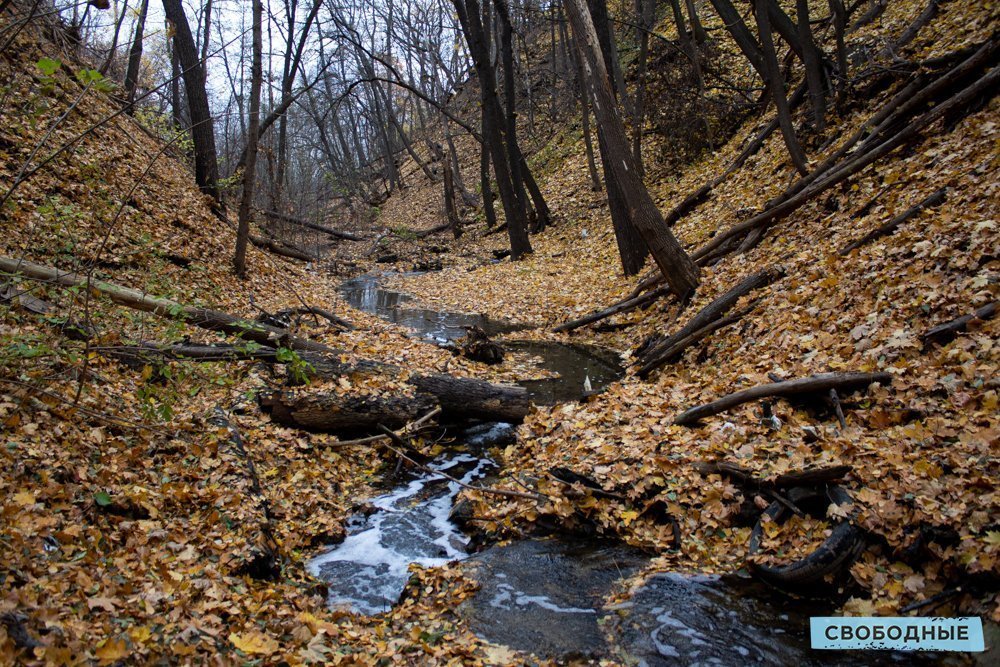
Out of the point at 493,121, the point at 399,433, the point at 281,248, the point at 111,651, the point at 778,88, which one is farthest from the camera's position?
the point at 281,248

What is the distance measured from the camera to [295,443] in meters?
6.56

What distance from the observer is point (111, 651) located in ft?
8.51

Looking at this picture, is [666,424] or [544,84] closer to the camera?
[666,424]

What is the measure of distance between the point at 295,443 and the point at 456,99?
122ft

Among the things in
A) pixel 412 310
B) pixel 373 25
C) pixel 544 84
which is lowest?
pixel 412 310

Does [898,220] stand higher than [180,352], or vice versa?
[898,220]

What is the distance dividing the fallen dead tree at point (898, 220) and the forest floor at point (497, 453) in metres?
0.14

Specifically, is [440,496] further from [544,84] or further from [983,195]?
[544,84]

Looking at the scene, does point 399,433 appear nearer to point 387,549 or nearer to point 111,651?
point 387,549

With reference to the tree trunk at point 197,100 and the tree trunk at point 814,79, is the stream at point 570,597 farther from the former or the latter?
the tree trunk at point 197,100

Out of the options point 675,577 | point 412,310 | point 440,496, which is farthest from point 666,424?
point 412,310

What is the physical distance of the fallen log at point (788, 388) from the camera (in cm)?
500

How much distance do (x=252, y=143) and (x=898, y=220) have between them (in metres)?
11.5

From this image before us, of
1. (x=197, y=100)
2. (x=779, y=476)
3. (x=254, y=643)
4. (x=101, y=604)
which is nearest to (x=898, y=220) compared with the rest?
(x=779, y=476)
